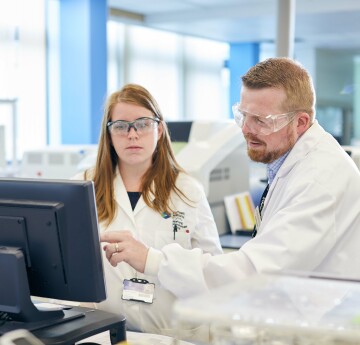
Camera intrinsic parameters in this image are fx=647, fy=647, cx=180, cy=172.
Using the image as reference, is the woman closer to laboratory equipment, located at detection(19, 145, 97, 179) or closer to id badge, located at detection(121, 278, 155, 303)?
id badge, located at detection(121, 278, 155, 303)

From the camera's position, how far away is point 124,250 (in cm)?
168

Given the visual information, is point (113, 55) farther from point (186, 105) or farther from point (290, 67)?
point (290, 67)

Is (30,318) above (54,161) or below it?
below

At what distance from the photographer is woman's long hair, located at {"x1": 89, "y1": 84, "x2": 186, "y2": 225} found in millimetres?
2215

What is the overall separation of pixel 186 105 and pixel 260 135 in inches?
363

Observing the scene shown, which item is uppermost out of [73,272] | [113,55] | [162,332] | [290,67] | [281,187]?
[113,55]

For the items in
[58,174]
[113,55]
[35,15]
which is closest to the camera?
[58,174]

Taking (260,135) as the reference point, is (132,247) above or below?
below

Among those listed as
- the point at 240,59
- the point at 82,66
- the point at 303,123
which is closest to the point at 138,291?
the point at 303,123

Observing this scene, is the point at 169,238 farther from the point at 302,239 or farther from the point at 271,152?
the point at 302,239

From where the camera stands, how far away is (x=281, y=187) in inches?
69.2

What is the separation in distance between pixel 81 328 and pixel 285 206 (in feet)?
1.96

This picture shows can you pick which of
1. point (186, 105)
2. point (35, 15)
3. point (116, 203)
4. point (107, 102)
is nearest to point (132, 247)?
point (116, 203)

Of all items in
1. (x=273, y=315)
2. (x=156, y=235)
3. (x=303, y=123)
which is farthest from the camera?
(x=156, y=235)
